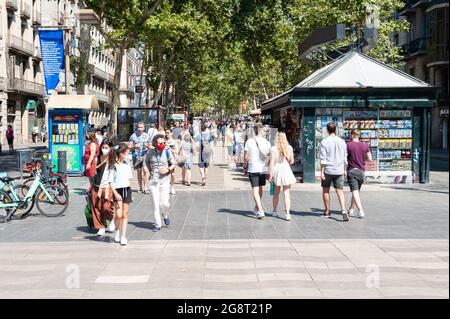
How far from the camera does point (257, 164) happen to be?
10227 mm

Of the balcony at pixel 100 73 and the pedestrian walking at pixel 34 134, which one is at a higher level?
the balcony at pixel 100 73

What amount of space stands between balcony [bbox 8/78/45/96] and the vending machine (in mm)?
28624

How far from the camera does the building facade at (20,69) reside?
44.6 meters

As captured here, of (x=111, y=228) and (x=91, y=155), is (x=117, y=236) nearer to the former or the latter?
(x=111, y=228)

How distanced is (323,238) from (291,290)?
291 cm

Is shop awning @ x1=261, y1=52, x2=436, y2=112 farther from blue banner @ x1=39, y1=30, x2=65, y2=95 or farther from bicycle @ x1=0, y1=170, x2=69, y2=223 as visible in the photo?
blue banner @ x1=39, y1=30, x2=65, y2=95

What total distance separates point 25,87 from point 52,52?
31111 mm

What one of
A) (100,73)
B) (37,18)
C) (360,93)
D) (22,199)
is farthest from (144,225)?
(100,73)

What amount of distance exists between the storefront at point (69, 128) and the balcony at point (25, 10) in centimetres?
3291

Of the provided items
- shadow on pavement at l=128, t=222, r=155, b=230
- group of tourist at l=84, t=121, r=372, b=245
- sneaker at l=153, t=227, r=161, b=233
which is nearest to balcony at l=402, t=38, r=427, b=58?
group of tourist at l=84, t=121, r=372, b=245

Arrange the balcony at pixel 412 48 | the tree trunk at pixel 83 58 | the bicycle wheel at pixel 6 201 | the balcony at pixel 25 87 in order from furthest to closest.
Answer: the balcony at pixel 25 87 < the balcony at pixel 412 48 < the tree trunk at pixel 83 58 < the bicycle wheel at pixel 6 201

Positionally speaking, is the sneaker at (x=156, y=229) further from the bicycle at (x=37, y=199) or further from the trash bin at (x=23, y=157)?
the trash bin at (x=23, y=157)

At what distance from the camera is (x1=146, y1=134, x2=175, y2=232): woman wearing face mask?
361 inches

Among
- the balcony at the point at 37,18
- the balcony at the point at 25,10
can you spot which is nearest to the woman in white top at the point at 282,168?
the balcony at the point at 25,10
